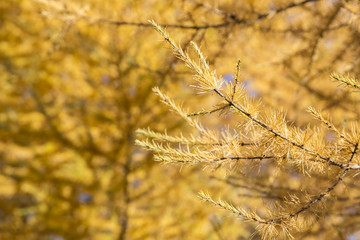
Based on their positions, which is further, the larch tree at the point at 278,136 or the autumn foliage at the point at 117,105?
the autumn foliage at the point at 117,105

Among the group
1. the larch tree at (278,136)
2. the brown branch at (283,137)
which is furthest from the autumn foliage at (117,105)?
the brown branch at (283,137)

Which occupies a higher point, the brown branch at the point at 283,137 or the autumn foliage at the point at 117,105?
the autumn foliage at the point at 117,105

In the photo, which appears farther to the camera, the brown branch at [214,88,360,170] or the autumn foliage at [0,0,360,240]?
the autumn foliage at [0,0,360,240]

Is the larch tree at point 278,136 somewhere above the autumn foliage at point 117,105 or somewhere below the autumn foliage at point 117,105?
below

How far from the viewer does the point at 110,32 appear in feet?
9.38

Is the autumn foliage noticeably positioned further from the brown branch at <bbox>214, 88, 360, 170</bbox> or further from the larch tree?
the brown branch at <bbox>214, 88, 360, 170</bbox>

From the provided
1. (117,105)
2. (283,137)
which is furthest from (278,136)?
(117,105)

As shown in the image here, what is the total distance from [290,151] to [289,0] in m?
1.23

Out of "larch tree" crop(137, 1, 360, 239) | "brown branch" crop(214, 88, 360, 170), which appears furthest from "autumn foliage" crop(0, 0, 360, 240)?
Answer: "brown branch" crop(214, 88, 360, 170)

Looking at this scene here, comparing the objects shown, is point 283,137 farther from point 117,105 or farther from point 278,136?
point 117,105

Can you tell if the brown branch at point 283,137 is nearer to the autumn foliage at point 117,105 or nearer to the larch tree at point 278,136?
the larch tree at point 278,136

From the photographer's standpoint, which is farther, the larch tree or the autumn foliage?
the autumn foliage

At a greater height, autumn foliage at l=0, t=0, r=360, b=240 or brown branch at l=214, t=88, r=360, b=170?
autumn foliage at l=0, t=0, r=360, b=240

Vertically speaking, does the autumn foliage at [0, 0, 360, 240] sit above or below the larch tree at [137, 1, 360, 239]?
above
